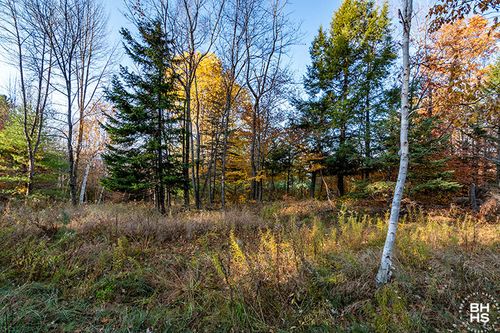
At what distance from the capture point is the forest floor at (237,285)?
2.50 meters

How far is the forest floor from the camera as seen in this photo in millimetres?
2500

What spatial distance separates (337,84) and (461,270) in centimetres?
1149

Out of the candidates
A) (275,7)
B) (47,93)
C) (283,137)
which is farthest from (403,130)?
(47,93)

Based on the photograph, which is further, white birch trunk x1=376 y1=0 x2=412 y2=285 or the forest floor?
white birch trunk x1=376 y1=0 x2=412 y2=285

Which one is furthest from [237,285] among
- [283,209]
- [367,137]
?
[367,137]

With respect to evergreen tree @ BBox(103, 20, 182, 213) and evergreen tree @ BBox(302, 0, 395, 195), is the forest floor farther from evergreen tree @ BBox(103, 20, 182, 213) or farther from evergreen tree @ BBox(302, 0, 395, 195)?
evergreen tree @ BBox(302, 0, 395, 195)

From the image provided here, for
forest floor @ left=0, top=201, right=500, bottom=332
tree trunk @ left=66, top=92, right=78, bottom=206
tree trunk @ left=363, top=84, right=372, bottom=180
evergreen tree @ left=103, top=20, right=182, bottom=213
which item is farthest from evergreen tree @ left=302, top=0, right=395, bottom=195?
tree trunk @ left=66, top=92, right=78, bottom=206

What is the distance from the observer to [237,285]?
301 centimetres

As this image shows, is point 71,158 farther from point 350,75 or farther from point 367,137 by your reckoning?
point 350,75

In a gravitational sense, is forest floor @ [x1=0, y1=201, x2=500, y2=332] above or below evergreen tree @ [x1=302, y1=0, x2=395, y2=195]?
below

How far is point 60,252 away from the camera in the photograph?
4070 millimetres

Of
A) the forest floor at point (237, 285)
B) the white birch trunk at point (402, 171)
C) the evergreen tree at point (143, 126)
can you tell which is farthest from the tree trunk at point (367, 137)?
the evergreen tree at point (143, 126)

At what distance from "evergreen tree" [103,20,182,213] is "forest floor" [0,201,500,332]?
342cm

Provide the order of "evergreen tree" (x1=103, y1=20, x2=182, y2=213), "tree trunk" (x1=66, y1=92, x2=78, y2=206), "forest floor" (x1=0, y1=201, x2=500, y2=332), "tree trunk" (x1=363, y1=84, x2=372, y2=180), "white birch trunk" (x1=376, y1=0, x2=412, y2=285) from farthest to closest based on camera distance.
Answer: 1. "tree trunk" (x1=66, y1=92, x2=78, y2=206)
2. "tree trunk" (x1=363, y1=84, x2=372, y2=180)
3. "evergreen tree" (x1=103, y1=20, x2=182, y2=213)
4. "white birch trunk" (x1=376, y1=0, x2=412, y2=285)
5. "forest floor" (x1=0, y1=201, x2=500, y2=332)
